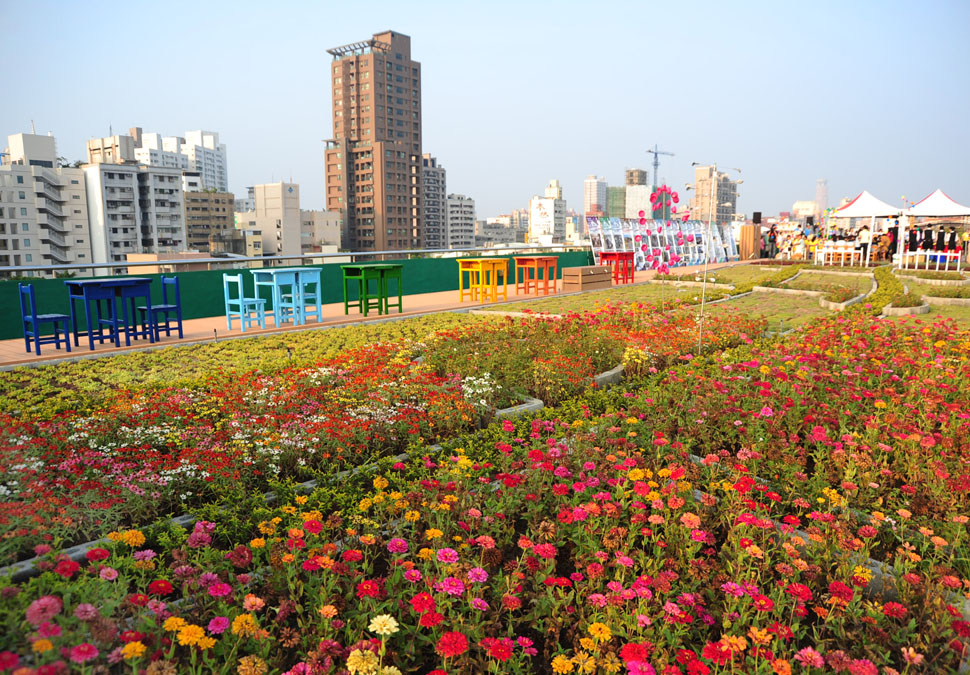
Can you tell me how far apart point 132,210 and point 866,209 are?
258 ft

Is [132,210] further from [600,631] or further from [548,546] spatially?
[600,631]

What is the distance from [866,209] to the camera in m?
18.9

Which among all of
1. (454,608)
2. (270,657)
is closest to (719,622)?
(454,608)

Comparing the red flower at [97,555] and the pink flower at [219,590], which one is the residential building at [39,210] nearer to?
the red flower at [97,555]

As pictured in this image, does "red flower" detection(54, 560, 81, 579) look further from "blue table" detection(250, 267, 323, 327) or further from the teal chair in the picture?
"blue table" detection(250, 267, 323, 327)

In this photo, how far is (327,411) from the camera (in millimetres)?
4207

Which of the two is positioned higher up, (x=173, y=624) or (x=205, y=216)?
(x=205, y=216)

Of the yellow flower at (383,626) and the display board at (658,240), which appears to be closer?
the yellow flower at (383,626)

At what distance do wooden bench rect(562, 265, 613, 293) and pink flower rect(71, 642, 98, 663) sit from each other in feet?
46.6

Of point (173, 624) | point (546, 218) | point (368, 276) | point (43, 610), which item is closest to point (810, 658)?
point (173, 624)

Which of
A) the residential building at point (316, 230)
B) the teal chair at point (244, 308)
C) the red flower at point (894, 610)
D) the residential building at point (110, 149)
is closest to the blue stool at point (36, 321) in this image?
the teal chair at point (244, 308)

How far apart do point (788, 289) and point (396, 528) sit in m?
12.3

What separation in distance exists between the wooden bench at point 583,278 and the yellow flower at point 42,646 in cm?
1424

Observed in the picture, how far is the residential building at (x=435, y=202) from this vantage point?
13600 centimetres
